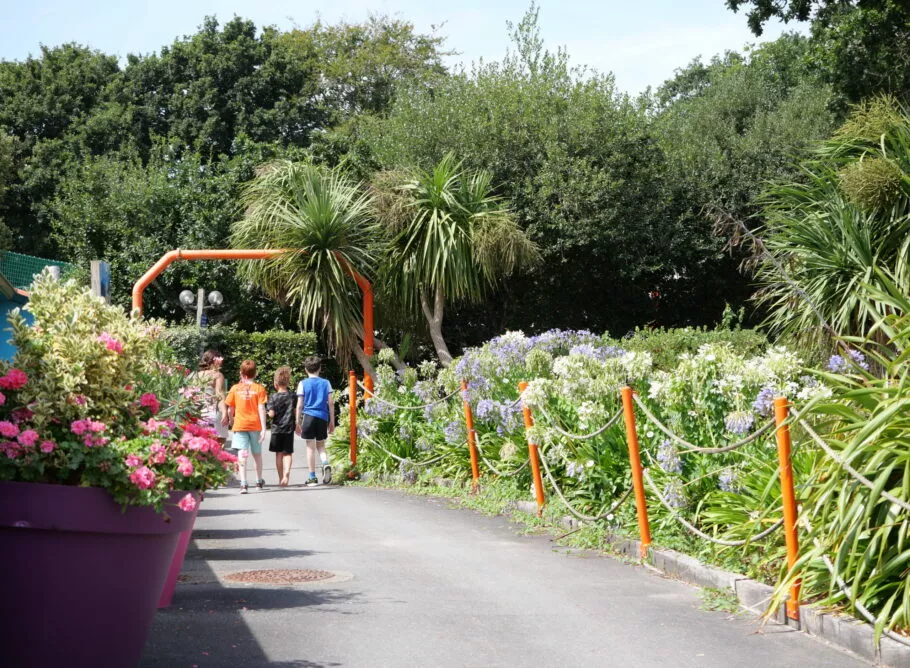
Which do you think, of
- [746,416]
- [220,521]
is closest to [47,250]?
[220,521]

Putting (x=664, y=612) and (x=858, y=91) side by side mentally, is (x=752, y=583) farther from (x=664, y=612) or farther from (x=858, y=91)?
(x=858, y=91)

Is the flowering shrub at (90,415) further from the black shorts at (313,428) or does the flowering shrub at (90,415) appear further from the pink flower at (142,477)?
the black shorts at (313,428)

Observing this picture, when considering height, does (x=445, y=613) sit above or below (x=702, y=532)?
below

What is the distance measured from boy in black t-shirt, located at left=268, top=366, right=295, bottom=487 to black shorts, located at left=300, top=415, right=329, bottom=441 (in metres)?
0.21

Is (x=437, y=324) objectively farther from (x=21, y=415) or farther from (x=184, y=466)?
(x=21, y=415)

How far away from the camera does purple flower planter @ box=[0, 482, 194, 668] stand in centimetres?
471

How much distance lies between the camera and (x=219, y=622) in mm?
6770

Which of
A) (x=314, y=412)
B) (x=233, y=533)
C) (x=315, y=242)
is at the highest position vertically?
(x=315, y=242)

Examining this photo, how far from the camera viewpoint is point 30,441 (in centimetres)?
482

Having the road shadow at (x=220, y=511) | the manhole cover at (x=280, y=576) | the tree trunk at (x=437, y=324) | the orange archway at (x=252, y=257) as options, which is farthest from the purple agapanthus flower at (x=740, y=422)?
the tree trunk at (x=437, y=324)

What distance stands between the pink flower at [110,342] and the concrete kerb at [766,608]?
A: 3.92m

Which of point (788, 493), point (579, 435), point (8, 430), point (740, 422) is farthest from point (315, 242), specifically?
point (8, 430)

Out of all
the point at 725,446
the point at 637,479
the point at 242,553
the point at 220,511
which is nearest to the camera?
the point at 725,446

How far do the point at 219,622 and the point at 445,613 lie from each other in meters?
1.36
